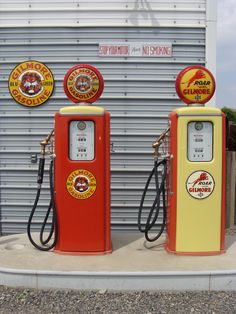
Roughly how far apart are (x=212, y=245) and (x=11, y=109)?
3.54m

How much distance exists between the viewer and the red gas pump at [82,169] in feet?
16.3

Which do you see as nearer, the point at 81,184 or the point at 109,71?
the point at 81,184

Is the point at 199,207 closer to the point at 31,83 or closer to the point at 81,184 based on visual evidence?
the point at 81,184

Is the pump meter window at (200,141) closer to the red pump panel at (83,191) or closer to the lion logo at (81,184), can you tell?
the red pump panel at (83,191)

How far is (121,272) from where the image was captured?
4410 millimetres

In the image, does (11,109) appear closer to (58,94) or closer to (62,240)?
(58,94)

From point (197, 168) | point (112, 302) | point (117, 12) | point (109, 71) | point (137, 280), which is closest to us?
point (112, 302)

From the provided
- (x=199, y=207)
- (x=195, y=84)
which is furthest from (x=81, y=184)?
(x=195, y=84)

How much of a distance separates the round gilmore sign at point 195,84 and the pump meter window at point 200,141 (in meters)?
0.30

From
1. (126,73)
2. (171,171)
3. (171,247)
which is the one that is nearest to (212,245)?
(171,247)

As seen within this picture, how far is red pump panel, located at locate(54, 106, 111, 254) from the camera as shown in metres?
4.95

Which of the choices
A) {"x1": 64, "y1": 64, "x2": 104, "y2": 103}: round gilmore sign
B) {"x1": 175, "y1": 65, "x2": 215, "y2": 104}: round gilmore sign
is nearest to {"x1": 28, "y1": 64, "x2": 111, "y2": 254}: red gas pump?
{"x1": 64, "y1": 64, "x2": 104, "y2": 103}: round gilmore sign

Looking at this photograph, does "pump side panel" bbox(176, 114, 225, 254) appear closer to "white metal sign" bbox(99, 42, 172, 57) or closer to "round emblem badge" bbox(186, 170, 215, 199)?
"round emblem badge" bbox(186, 170, 215, 199)

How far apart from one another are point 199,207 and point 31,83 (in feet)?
10.4
